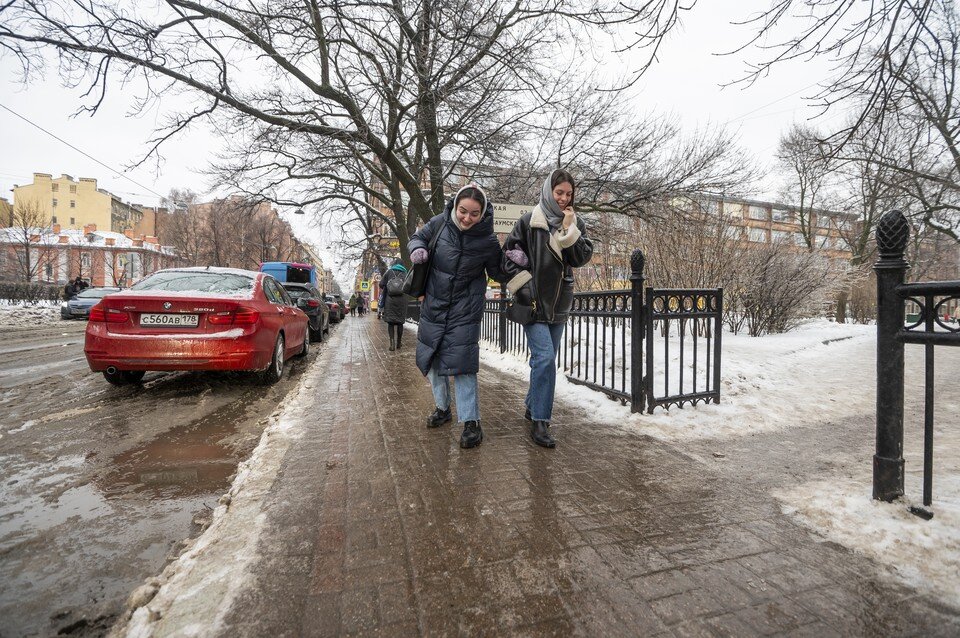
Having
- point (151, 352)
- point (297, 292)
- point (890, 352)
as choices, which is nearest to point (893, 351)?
point (890, 352)

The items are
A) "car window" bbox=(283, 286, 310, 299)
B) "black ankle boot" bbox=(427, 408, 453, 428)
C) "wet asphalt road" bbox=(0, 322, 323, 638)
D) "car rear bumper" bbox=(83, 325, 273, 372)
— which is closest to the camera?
"wet asphalt road" bbox=(0, 322, 323, 638)

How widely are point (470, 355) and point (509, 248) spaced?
0.91 meters

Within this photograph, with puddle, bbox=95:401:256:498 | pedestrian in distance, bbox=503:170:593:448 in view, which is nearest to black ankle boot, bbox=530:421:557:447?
pedestrian in distance, bbox=503:170:593:448

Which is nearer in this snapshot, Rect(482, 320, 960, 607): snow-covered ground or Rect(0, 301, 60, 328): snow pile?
Rect(482, 320, 960, 607): snow-covered ground

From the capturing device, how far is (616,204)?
13.5 meters

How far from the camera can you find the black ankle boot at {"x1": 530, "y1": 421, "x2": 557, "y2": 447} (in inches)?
126

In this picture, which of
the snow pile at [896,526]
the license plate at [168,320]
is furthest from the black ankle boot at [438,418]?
the license plate at [168,320]

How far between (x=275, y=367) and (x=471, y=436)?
154 inches

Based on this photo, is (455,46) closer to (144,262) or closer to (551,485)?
(551,485)

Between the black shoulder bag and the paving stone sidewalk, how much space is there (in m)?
1.20

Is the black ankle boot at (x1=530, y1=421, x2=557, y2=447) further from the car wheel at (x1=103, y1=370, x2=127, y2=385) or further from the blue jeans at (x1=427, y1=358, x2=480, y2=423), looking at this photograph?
the car wheel at (x1=103, y1=370, x2=127, y2=385)

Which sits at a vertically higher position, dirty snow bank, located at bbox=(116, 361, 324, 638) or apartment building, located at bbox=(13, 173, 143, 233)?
apartment building, located at bbox=(13, 173, 143, 233)

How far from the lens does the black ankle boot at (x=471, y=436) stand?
3141mm

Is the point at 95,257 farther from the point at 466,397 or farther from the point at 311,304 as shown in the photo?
the point at 466,397
